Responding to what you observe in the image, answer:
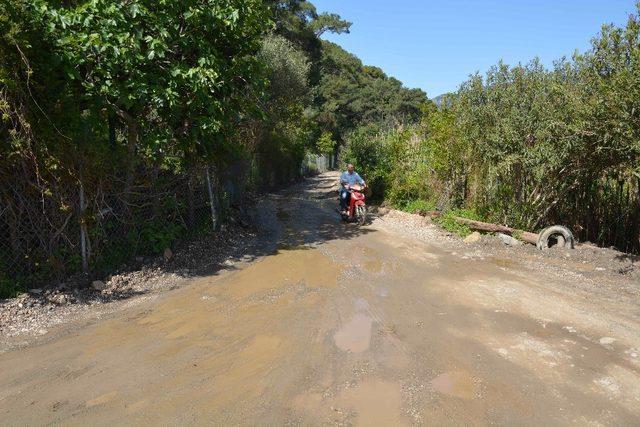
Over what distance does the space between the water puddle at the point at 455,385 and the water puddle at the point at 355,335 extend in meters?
0.93

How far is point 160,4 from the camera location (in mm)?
7250

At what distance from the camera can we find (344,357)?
4.73 meters

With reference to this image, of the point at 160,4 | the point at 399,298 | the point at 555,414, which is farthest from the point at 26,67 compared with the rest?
the point at 555,414

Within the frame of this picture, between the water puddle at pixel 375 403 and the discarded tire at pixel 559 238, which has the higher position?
the discarded tire at pixel 559 238

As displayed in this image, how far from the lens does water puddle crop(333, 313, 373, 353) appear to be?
196 inches

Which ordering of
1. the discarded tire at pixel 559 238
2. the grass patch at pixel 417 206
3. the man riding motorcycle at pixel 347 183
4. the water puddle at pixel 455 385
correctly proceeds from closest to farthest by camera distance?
the water puddle at pixel 455 385
the discarded tire at pixel 559 238
the man riding motorcycle at pixel 347 183
the grass patch at pixel 417 206

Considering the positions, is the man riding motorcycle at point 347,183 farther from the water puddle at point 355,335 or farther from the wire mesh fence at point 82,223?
the water puddle at point 355,335

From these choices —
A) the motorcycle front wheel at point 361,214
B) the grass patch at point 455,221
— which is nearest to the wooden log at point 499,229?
the grass patch at point 455,221

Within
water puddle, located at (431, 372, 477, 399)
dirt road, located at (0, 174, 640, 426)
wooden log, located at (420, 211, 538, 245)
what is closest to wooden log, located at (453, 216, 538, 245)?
wooden log, located at (420, 211, 538, 245)

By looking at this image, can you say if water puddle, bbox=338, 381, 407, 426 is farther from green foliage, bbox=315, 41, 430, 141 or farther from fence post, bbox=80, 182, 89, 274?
green foliage, bbox=315, 41, 430, 141

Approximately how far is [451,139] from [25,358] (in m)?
10.6

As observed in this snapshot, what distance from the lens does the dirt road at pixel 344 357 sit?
3.81m

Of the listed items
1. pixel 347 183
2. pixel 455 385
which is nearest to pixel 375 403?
pixel 455 385

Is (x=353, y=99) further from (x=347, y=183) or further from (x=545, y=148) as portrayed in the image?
(x=545, y=148)
